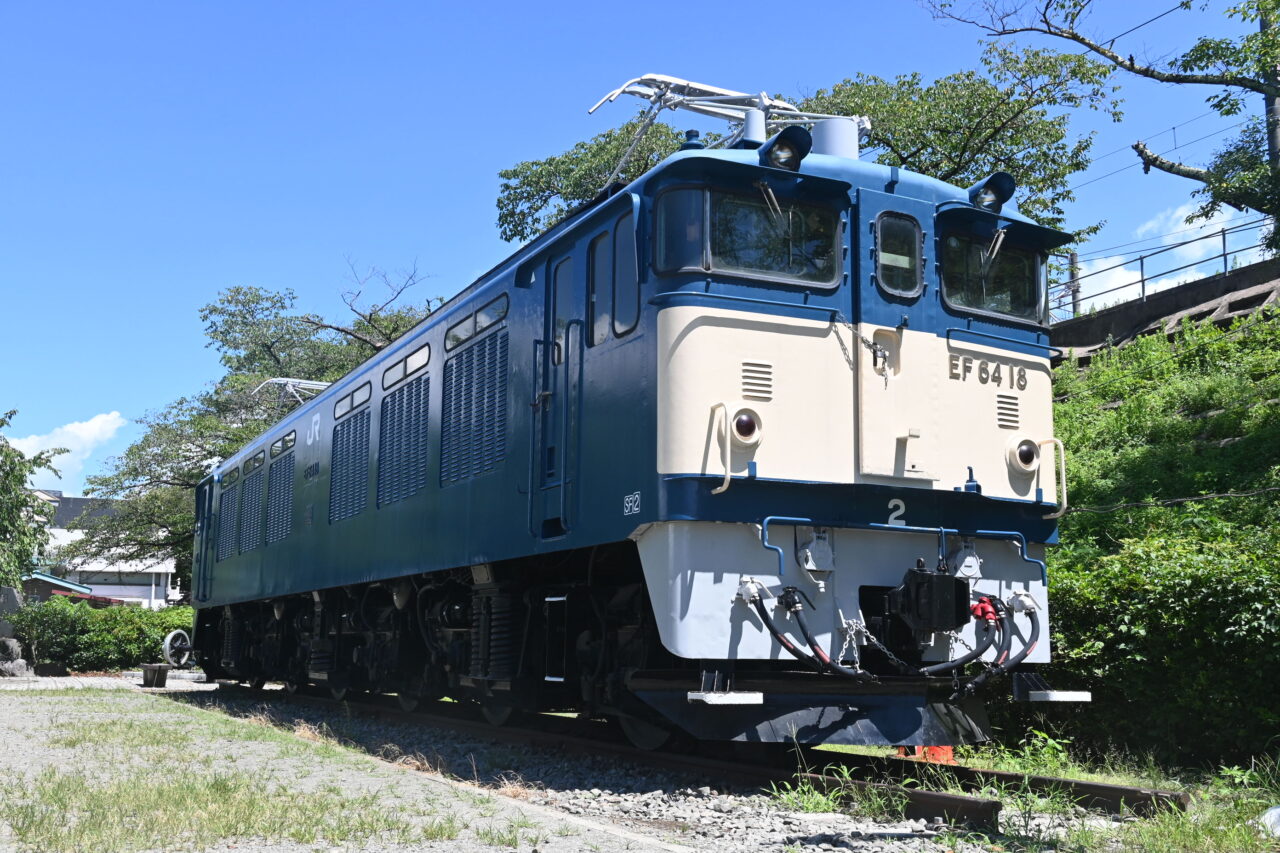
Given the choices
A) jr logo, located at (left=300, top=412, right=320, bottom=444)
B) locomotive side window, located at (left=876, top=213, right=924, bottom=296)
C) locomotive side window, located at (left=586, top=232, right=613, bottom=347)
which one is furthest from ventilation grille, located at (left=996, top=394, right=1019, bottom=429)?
jr logo, located at (left=300, top=412, right=320, bottom=444)

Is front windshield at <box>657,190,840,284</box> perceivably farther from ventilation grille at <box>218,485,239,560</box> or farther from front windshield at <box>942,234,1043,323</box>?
ventilation grille at <box>218,485,239,560</box>

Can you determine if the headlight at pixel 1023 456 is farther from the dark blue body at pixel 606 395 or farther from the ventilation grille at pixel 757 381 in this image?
the ventilation grille at pixel 757 381

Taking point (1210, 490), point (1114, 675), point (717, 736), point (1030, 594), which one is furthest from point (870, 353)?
point (1210, 490)

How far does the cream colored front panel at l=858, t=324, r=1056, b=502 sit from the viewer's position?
7.33 m

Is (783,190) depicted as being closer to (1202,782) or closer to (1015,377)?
(1015,377)

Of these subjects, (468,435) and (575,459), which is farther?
(468,435)

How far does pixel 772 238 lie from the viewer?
24.4 ft

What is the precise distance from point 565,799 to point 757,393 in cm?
259

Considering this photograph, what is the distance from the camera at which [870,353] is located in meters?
7.45

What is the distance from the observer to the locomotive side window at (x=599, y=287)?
7.80 m

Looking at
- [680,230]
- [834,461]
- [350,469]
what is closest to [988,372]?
[834,461]

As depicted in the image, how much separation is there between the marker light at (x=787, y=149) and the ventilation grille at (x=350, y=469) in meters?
6.55

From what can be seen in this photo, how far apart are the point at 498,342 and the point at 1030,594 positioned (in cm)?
432

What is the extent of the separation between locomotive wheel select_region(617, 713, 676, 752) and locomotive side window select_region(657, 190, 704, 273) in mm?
3148
